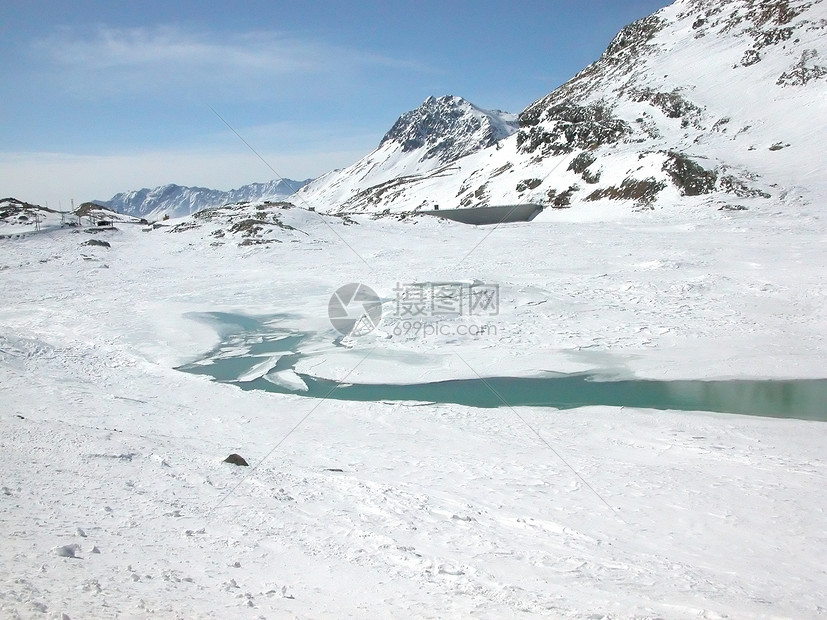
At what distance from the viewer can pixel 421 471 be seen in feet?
29.0

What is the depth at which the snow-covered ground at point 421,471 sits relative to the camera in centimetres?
523

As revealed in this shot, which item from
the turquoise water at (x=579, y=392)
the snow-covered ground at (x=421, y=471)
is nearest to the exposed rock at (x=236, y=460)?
the snow-covered ground at (x=421, y=471)

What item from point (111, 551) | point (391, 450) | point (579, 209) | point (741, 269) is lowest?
point (391, 450)

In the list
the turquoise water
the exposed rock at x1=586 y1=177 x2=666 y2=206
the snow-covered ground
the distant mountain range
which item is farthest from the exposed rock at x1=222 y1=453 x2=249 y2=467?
the exposed rock at x1=586 y1=177 x2=666 y2=206

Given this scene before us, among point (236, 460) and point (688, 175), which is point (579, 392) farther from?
point (688, 175)

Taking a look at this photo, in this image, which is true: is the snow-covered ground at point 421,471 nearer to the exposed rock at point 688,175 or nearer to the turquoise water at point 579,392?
the turquoise water at point 579,392

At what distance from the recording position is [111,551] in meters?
5.38

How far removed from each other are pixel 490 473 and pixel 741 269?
1881 centimetres

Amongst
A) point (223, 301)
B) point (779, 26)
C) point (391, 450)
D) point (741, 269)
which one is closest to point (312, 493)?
point (391, 450)

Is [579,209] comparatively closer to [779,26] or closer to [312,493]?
[779,26]

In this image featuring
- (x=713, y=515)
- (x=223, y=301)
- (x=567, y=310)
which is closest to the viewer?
(x=713, y=515)

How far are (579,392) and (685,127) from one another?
168 ft

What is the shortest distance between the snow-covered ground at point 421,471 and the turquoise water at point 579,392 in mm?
595

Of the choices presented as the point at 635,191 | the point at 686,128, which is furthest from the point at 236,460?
the point at 686,128
